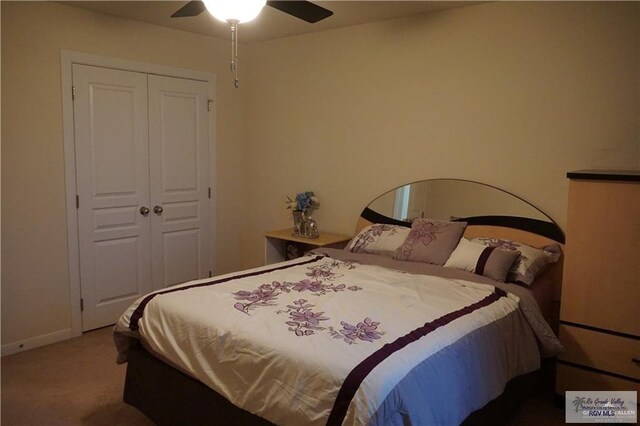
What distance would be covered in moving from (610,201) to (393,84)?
5.81 feet

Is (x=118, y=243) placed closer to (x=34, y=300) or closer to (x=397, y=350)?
(x=34, y=300)

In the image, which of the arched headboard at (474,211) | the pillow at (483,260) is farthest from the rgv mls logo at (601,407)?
the pillow at (483,260)

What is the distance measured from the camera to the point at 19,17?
10.3 ft

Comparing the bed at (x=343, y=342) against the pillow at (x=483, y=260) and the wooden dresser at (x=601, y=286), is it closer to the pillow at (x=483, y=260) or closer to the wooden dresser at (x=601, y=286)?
the pillow at (x=483, y=260)

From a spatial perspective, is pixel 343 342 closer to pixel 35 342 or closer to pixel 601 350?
pixel 601 350

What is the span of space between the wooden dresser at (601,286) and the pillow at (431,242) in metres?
0.69

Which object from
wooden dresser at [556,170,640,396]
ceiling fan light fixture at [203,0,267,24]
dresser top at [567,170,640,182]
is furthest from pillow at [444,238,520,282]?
ceiling fan light fixture at [203,0,267,24]

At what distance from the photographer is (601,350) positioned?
98.3 inches

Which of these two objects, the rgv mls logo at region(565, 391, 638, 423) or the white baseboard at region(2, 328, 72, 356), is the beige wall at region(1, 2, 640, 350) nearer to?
the white baseboard at region(2, 328, 72, 356)

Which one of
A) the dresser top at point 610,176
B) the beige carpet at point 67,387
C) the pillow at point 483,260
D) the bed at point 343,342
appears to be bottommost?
the beige carpet at point 67,387

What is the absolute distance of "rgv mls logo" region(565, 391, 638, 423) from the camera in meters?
2.44

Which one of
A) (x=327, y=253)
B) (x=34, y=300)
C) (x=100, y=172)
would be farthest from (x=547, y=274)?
(x=34, y=300)

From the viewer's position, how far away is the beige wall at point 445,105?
110 inches

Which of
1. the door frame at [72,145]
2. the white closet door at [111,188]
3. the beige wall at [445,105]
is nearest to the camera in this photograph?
the beige wall at [445,105]
